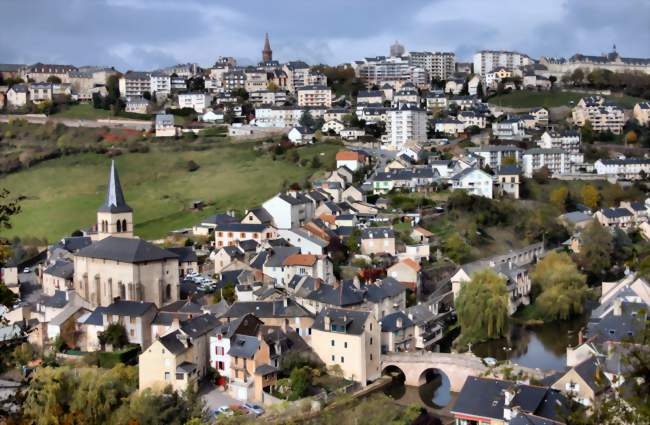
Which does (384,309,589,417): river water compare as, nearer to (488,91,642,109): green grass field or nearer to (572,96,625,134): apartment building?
(572,96,625,134): apartment building

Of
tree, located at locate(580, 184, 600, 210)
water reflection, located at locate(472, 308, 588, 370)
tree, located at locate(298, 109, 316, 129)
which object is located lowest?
water reflection, located at locate(472, 308, 588, 370)

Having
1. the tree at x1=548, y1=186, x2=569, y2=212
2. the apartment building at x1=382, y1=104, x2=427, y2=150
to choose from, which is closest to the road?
the apartment building at x1=382, y1=104, x2=427, y2=150

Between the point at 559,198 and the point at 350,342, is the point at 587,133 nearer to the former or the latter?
the point at 559,198

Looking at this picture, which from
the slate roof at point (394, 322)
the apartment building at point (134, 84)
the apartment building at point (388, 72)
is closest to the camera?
the slate roof at point (394, 322)

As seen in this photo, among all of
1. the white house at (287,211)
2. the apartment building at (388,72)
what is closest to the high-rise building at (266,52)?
the apartment building at (388,72)

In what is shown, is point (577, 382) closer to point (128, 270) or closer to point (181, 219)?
point (128, 270)

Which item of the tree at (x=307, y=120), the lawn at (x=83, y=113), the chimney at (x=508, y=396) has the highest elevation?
the lawn at (x=83, y=113)

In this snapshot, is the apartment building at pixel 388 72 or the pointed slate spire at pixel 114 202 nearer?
the pointed slate spire at pixel 114 202

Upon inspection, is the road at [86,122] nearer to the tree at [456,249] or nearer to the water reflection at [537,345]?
the tree at [456,249]
